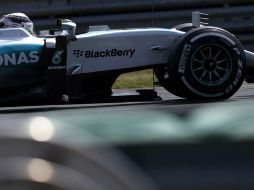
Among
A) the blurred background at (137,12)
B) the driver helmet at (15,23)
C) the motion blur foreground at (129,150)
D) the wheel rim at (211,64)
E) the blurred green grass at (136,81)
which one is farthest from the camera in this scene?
the blurred background at (137,12)

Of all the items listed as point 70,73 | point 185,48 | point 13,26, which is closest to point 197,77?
point 185,48

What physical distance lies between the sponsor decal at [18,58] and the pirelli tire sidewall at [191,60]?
1752mm

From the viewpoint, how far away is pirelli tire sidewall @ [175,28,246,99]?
859 cm

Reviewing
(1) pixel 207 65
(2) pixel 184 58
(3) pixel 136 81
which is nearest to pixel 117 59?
(2) pixel 184 58

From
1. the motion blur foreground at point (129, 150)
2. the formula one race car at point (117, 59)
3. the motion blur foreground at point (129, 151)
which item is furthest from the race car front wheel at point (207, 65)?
the motion blur foreground at point (129, 151)

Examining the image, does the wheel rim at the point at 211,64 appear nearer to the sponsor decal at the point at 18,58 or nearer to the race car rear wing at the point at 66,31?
the race car rear wing at the point at 66,31

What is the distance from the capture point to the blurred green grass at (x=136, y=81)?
44.8 feet

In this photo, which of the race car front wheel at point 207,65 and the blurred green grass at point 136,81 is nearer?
the race car front wheel at point 207,65

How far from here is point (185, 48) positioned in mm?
8570

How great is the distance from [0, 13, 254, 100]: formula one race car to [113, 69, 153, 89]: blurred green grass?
442 centimetres

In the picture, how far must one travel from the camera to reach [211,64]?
343 inches

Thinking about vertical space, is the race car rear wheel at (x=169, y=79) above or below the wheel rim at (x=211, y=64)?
below

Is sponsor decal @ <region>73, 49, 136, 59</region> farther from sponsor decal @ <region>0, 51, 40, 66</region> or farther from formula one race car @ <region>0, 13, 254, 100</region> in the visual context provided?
sponsor decal @ <region>0, 51, 40, 66</region>

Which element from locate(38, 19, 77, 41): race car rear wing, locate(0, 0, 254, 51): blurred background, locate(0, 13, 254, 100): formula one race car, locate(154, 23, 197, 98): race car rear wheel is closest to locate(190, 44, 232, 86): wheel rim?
locate(0, 13, 254, 100): formula one race car
